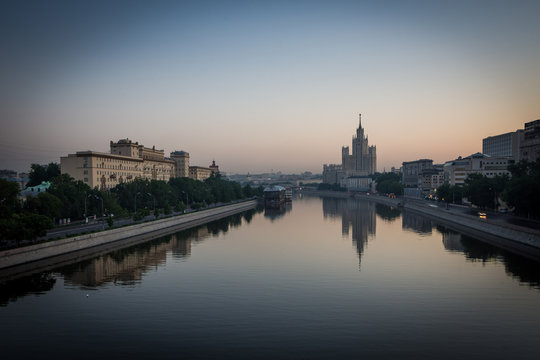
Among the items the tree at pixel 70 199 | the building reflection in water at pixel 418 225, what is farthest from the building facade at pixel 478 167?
the tree at pixel 70 199

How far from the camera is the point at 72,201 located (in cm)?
6956

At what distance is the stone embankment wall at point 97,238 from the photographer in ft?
141

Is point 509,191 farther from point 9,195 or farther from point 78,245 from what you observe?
point 9,195

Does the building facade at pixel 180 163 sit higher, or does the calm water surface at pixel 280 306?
the building facade at pixel 180 163

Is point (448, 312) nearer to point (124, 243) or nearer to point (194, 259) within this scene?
point (194, 259)

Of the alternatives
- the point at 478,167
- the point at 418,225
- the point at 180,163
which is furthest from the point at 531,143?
the point at 180,163

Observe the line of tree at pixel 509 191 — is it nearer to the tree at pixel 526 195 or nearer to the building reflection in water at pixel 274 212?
the tree at pixel 526 195

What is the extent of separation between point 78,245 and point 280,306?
111ft

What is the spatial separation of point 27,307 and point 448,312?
3197 cm

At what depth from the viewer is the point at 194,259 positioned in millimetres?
50062

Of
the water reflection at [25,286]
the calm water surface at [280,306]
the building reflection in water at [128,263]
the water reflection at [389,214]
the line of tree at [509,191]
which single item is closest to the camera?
the calm water surface at [280,306]

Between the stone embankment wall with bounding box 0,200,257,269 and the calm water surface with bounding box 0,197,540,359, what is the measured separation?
14.3 feet

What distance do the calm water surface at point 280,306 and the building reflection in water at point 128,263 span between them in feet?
0.78

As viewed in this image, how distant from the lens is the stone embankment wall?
141 ft
